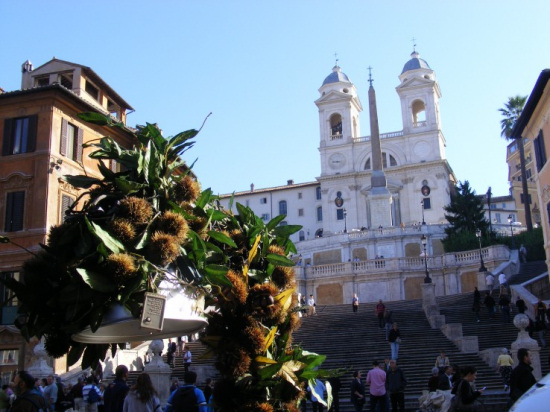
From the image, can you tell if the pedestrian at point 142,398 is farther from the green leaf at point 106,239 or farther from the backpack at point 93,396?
the backpack at point 93,396

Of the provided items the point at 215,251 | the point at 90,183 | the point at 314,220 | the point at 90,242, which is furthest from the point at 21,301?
the point at 314,220

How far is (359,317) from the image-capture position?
29.3 m

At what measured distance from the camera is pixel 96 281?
12.7 ft

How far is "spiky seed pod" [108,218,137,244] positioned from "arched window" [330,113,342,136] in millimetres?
79468

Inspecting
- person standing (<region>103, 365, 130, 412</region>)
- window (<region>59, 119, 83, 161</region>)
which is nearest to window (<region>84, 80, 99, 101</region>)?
window (<region>59, 119, 83, 161</region>)

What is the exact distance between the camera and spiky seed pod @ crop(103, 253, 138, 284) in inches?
154

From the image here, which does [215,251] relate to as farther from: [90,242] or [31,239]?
[31,239]

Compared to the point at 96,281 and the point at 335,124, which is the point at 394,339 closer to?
the point at 96,281

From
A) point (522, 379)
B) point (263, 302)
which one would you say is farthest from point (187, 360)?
point (263, 302)

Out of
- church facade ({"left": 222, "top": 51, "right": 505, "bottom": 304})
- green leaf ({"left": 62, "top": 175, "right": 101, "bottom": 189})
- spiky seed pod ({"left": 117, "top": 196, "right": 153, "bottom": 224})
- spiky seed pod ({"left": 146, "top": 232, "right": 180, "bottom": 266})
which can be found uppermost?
church facade ({"left": 222, "top": 51, "right": 505, "bottom": 304})

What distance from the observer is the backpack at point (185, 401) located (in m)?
6.25

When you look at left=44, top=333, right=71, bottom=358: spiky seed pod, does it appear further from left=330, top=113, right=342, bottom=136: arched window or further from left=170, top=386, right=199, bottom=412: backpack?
left=330, top=113, right=342, bottom=136: arched window

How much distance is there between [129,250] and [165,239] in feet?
0.74

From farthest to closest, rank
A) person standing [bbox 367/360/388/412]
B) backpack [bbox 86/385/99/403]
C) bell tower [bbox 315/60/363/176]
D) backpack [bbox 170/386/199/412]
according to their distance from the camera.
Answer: bell tower [bbox 315/60/363/176] < backpack [bbox 86/385/99/403] < person standing [bbox 367/360/388/412] < backpack [bbox 170/386/199/412]
